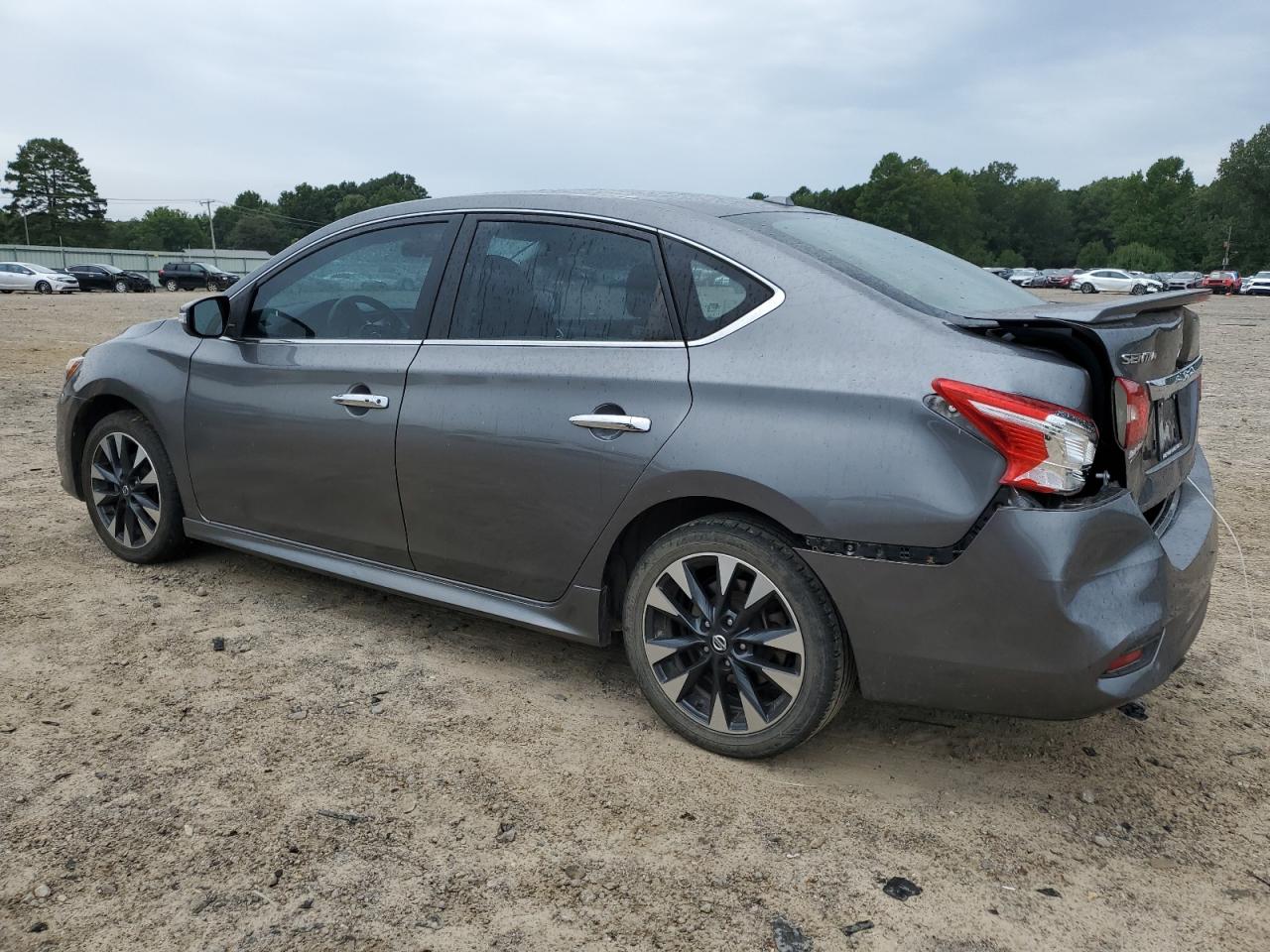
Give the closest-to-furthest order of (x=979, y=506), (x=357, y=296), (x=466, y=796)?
(x=979, y=506) < (x=466, y=796) < (x=357, y=296)

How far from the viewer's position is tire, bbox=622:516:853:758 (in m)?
2.82

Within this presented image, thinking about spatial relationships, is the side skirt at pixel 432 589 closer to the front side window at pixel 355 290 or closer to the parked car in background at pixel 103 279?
the front side window at pixel 355 290

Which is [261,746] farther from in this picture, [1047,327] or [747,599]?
[1047,327]

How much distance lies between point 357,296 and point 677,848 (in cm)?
239

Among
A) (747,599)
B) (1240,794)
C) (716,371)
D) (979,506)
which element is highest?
(716,371)

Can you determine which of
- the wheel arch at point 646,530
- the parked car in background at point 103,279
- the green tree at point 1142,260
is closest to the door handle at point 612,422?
the wheel arch at point 646,530

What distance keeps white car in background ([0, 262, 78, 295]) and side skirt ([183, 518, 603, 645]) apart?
134ft

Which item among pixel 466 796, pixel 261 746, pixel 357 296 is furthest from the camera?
pixel 357 296

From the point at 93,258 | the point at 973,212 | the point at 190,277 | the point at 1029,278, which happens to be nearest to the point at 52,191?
the point at 93,258

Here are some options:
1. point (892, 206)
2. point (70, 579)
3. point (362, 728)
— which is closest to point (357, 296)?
point (362, 728)

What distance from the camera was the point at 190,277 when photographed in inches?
1953

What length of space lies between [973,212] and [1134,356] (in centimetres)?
13822

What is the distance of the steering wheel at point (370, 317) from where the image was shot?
12.3ft

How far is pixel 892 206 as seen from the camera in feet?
364
